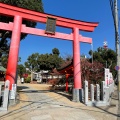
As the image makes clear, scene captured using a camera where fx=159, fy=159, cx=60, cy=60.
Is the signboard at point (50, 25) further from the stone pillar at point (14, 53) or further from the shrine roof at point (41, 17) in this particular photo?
the stone pillar at point (14, 53)

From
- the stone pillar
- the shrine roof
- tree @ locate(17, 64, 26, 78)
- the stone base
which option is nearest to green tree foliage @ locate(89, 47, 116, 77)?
the shrine roof

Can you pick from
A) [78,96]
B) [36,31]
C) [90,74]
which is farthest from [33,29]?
[90,74]

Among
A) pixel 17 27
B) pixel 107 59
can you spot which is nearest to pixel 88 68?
pixel 17 27

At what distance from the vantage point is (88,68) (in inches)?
615

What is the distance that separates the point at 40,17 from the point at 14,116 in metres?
6.81

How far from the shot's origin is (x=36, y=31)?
10.5 metres

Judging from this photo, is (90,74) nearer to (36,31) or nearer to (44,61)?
(36,31)

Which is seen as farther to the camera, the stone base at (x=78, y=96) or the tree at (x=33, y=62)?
the tree at (x=33, y=62)

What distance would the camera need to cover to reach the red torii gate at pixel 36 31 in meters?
9.48

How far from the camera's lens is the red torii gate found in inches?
373

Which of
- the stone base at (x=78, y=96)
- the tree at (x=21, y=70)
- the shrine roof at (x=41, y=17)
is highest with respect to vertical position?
the shrine roof at (x=41, y=17)

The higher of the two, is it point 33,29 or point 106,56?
point 106,56

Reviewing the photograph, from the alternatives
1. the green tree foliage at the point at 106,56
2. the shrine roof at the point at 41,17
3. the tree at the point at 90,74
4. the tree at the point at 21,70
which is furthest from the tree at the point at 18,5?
the tree at the point at 21,70

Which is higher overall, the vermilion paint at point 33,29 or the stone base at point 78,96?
the vermilion paint at point 33,29
